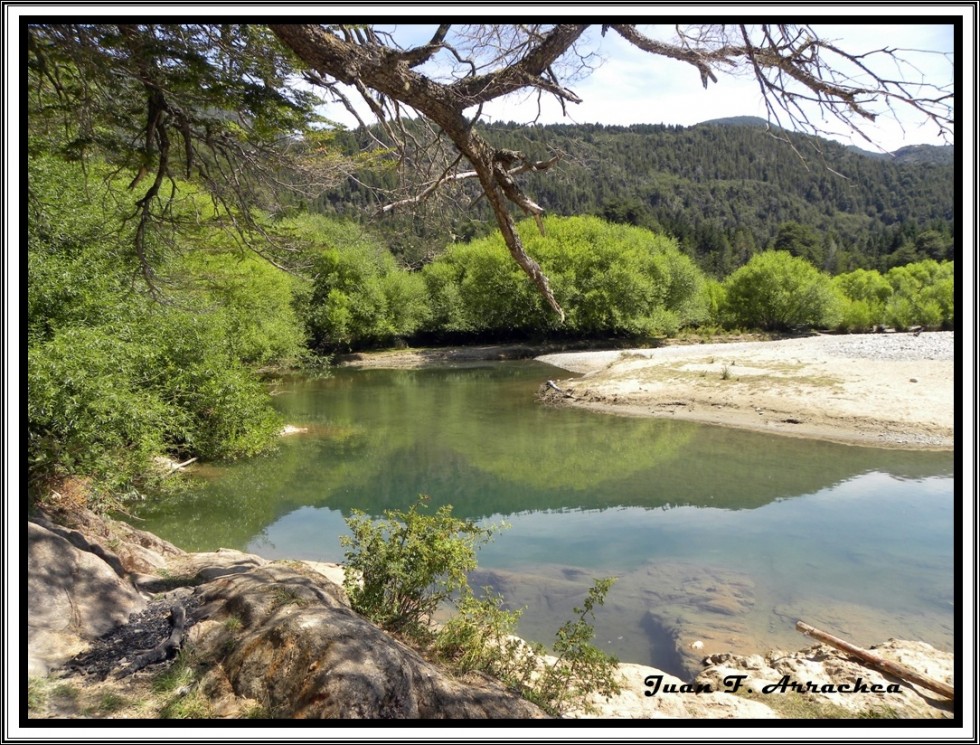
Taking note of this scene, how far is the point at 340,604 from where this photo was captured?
5500mm

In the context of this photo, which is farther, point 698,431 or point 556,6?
point 698,431

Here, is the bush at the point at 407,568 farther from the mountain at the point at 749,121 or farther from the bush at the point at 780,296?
the bush at the point at 780,296

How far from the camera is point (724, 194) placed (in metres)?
100

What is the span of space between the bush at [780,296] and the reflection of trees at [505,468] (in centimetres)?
3403

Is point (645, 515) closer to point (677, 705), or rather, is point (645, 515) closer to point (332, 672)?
point (677, 705)

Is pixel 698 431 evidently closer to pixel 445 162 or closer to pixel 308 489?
pixel 308 489

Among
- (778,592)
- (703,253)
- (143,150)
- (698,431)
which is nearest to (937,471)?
(698,431)

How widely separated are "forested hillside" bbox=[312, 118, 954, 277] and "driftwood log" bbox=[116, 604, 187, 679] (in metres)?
3.21

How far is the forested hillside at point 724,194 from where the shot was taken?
4.41m

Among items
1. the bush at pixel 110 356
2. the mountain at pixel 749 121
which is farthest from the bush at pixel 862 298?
the mountain at pixel 749 121

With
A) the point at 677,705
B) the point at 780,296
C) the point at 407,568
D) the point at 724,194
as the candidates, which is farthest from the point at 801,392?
the point at 724,194

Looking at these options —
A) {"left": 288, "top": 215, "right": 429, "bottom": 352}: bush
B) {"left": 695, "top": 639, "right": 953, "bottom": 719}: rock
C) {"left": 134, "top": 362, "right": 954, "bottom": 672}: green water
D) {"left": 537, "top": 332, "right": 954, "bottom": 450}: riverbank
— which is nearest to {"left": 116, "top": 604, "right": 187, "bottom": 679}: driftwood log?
{"left": 134, "top": 362, "right": 954, "bottom": 672}: green water

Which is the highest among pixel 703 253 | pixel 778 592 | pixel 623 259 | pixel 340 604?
pixel 703 253

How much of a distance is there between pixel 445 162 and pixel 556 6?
5.55ft
